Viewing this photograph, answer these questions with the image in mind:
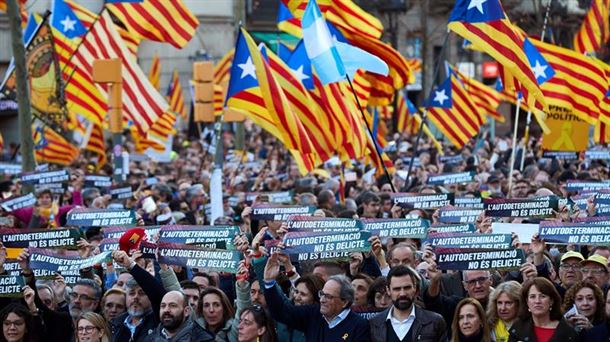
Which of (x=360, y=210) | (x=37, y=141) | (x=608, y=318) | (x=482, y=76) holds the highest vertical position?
(x=482, y=76)

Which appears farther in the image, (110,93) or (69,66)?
(69,66)

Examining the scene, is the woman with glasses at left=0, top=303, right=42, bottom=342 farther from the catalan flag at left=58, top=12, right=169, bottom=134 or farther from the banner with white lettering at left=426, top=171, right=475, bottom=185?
the catalan flag at left=58, top=12, right=169, bottom=134

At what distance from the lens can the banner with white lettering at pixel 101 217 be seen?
1443cm

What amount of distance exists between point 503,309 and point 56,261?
11.9 ft

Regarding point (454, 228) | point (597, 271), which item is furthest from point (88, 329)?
point (597, 271)

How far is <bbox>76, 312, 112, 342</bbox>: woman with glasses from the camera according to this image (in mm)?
11359

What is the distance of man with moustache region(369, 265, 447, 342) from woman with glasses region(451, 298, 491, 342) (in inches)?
3.6

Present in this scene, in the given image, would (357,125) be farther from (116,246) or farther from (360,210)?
(116,246)

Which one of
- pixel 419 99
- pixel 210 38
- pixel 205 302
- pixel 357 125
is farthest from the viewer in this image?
pixel 419 99

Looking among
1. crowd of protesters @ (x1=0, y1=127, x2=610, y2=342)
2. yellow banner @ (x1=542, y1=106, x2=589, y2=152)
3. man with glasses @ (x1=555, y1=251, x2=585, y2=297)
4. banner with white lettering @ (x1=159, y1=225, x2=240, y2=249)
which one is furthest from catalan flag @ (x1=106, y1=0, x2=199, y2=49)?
man with glasses @ (x1=555, y1=251, x2=585, y2=297)

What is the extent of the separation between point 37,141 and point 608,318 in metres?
19.3

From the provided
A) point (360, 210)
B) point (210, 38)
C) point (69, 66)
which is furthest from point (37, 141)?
point (210, 38)

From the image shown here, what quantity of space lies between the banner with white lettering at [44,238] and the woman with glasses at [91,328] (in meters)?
1.88

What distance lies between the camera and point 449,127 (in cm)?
2631
